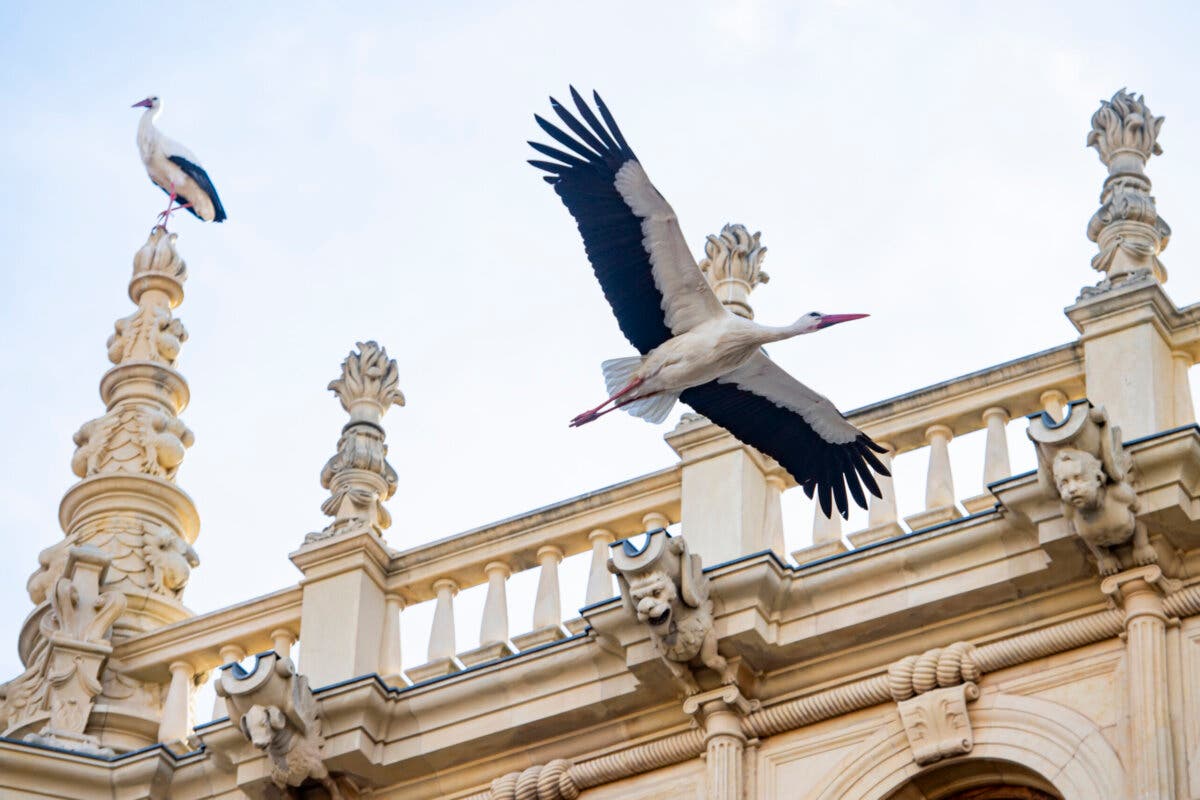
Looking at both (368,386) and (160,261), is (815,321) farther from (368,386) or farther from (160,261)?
(160,261)

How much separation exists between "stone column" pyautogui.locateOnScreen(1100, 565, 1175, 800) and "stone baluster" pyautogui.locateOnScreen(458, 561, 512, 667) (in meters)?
4.14

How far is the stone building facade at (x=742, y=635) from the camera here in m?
20.3

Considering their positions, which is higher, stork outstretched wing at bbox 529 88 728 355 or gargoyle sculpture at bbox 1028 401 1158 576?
stork outstretched wing at bbox 529 88 728 355

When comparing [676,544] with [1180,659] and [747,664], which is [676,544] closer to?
[747,664]

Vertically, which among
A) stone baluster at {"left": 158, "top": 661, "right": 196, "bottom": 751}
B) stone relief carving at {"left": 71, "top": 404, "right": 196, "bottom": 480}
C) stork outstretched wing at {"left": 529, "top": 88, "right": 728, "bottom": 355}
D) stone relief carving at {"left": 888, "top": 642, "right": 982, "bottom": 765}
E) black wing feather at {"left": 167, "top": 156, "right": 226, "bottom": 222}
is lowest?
stone relief carving at {"left": 888, "top": 642, "right": 982, "bottom": 765}

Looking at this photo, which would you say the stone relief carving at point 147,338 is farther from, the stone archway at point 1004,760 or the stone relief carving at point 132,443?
the stone archway at point 1004,760

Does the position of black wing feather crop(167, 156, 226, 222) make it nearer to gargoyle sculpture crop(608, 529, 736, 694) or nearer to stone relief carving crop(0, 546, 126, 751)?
stone relief carving crop(0, 546, 126, 751)

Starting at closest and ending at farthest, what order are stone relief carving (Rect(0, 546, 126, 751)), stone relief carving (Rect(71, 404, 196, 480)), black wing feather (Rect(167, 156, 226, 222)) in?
stone relief carving (Rect(0, 546, 126, 751)) → stone relief carving (Rect(71, 404, 196, 480)) → black wing feather (Rect(167, 156, 226, 222))

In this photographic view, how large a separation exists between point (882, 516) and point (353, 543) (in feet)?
11.9

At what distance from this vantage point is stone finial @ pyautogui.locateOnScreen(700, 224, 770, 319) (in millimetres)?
23422

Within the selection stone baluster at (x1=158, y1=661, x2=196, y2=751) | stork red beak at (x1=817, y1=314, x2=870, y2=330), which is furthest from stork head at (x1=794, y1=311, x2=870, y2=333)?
stone baluster at (x1=158, y1=661, x2=196, y2=751)

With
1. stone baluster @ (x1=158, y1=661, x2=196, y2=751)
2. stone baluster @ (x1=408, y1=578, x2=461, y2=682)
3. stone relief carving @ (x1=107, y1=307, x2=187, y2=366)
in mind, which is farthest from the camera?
stone relief carving @ (x1=107, y1=307, x2=187, y2=366)

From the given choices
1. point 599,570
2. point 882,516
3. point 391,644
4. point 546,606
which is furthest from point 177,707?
point 882,516

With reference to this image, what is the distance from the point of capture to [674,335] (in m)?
22.4
